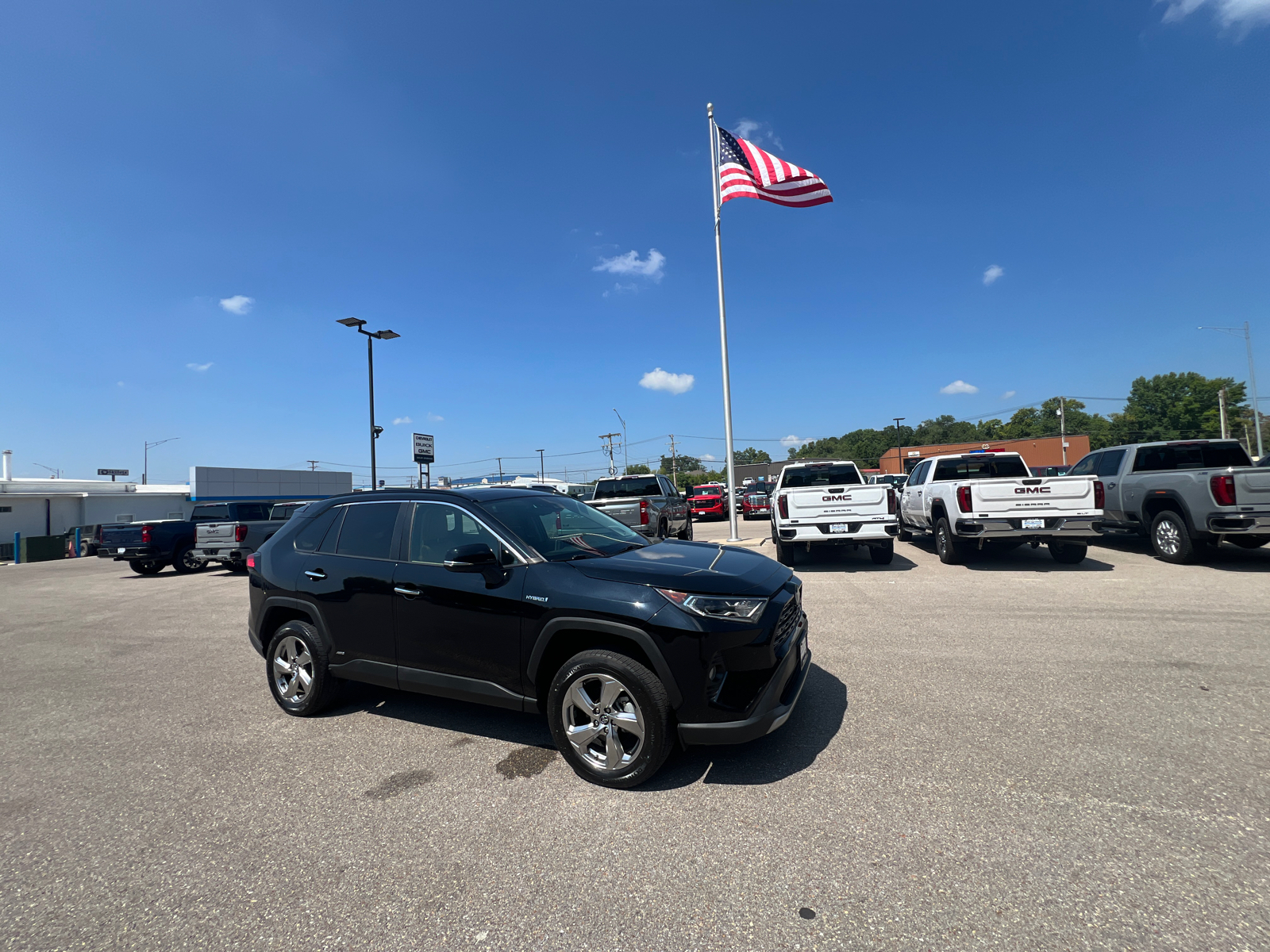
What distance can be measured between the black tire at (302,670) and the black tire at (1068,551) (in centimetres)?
1045

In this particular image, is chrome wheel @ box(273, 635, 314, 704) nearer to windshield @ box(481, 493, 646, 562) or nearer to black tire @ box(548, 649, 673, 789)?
windshield @ box(481, 493, 646, 562)

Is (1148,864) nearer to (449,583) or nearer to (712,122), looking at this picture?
(449,583)

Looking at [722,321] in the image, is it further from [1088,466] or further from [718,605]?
[718,605]

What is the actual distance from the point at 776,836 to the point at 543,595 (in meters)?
1.69

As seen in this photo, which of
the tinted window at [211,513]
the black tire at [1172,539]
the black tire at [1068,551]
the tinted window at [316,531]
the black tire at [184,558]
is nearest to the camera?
the tinted window at [316,531]

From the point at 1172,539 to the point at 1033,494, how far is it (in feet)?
8.46

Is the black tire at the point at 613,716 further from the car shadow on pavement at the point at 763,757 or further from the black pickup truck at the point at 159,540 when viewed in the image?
the black pickup truck at the point at 159,540

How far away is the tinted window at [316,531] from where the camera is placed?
4.78 m

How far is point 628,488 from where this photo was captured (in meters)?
16.3

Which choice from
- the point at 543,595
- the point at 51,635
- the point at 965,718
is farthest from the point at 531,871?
the point at 51,635

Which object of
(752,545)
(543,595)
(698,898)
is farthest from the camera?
(752,545)

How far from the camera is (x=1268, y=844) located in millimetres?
2625

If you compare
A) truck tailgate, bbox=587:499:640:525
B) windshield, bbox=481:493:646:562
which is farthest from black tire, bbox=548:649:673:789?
truck tailgate, bbox=587:499:640:525

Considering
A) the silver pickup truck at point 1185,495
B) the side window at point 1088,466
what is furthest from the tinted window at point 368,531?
the side window at point 1088,466
